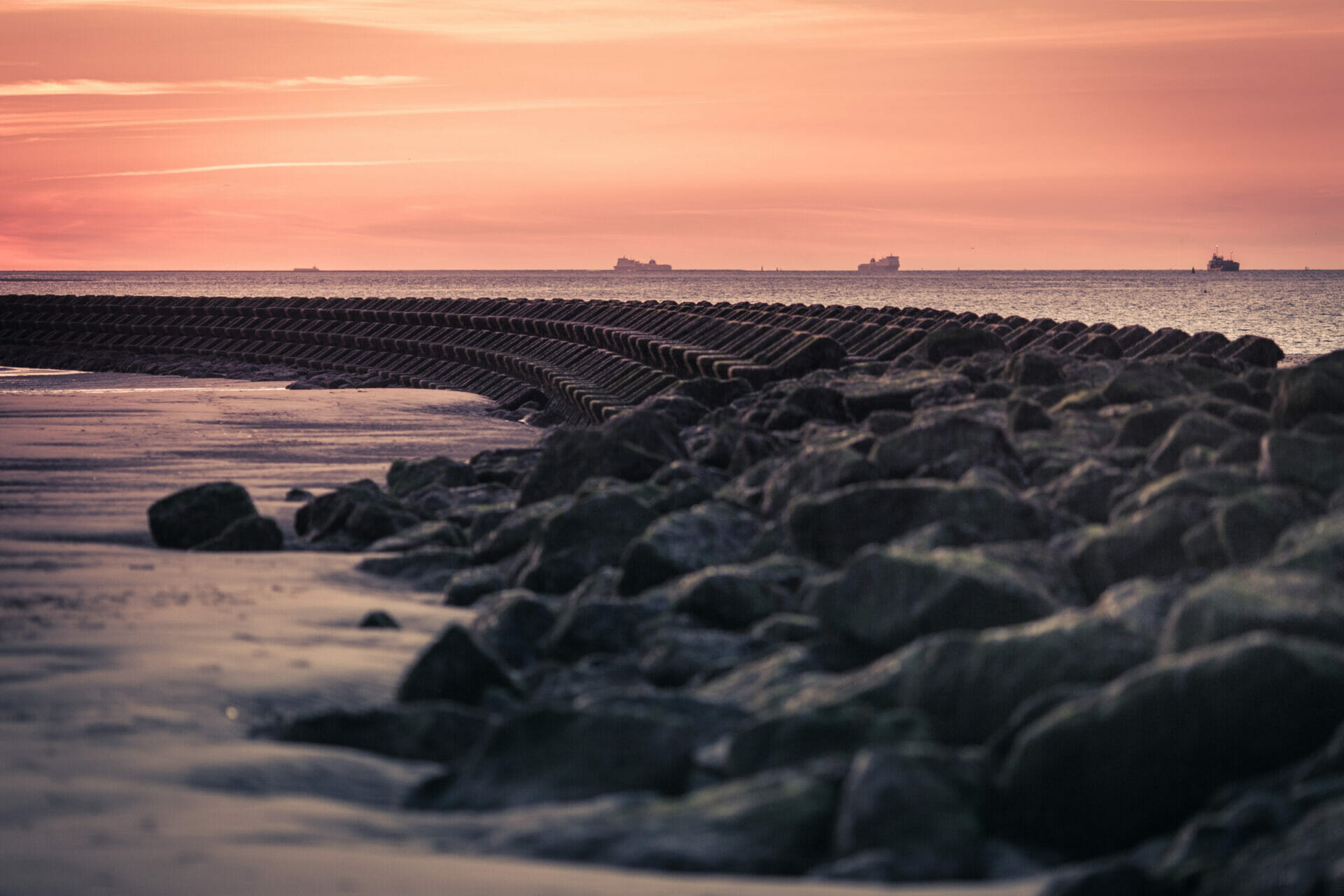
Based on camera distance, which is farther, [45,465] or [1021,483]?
[45,465]

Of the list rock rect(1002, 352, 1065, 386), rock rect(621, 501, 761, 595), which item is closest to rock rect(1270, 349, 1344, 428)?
rock rect(621, 501, 761, 595)

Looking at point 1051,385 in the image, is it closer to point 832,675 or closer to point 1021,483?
point 1021,483

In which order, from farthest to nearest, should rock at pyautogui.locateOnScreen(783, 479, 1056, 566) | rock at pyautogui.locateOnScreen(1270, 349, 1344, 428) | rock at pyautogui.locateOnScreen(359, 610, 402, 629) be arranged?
rock at pyautogui.locateOnScreen(1270, 349, 1344, 428) < rock at pyautogui.locateOnScreen(359, 610, 402, 629) < rock at pyautogui.locateOnScreen(783, 479, 1056, 566)

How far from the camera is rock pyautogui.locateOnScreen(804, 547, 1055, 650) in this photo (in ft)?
13.1

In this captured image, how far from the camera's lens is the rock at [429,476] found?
8.76 m

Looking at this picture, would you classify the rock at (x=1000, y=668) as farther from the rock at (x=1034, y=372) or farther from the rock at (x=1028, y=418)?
the rock at (x=1034, y=372)

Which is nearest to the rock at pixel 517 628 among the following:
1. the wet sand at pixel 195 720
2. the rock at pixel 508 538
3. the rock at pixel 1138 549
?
the wet sand at pixel 195 720

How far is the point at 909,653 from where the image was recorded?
361 cm

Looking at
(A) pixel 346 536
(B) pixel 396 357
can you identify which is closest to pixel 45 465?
(A) pixel 346 536

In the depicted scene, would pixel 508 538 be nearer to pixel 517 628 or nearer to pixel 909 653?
pixel 517 628

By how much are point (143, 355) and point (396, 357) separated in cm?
836

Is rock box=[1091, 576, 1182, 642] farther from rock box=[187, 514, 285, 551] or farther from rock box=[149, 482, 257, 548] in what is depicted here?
rock box=[149, 482, 257, 548]

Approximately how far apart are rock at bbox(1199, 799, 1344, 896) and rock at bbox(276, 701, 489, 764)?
196 cm

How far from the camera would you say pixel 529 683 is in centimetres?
431
